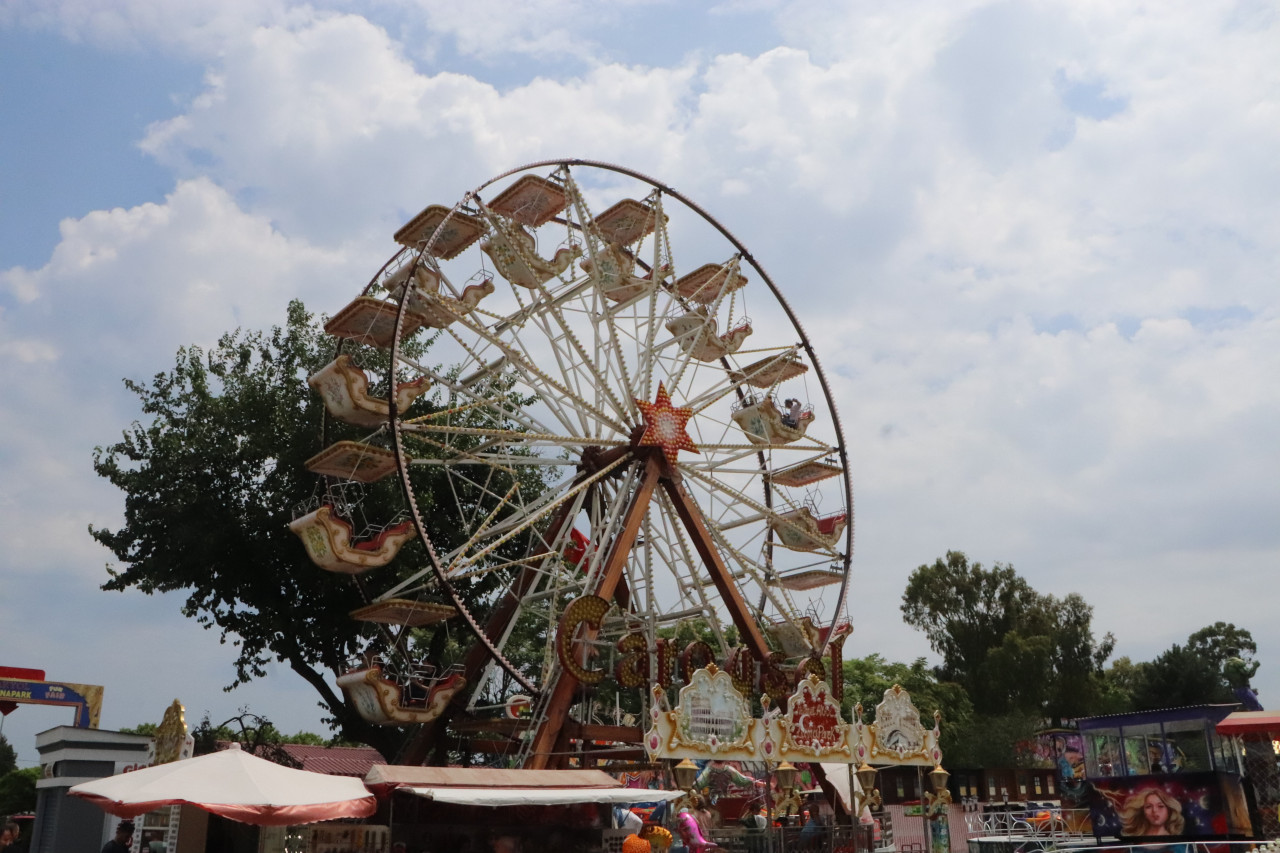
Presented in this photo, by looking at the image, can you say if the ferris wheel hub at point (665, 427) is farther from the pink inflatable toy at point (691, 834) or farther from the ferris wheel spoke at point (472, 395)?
the pink inflatable toy at point (691, 834)

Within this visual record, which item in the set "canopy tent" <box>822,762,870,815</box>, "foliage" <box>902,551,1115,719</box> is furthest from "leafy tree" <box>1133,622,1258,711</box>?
"canopy tent" <box>822,762,870,815</box>

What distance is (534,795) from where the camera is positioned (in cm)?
1341

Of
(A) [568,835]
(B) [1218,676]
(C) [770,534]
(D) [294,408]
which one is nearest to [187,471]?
(D) [294,408]

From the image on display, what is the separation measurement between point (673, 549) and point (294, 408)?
1044 cm

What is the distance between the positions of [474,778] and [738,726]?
501cm

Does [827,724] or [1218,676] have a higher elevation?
[1218,676]

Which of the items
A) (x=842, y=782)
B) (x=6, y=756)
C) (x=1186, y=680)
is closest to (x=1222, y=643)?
(x=1186, y=680)

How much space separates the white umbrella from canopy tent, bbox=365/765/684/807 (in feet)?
2.17

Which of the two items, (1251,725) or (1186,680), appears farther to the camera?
(1186,680)

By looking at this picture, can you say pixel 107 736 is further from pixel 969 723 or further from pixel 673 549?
pixel 969 723

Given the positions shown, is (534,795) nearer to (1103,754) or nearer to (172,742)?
(172,742)

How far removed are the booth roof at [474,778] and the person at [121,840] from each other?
2707 mm

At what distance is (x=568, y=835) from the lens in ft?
47.9

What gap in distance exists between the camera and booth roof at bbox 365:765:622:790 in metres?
12.9
